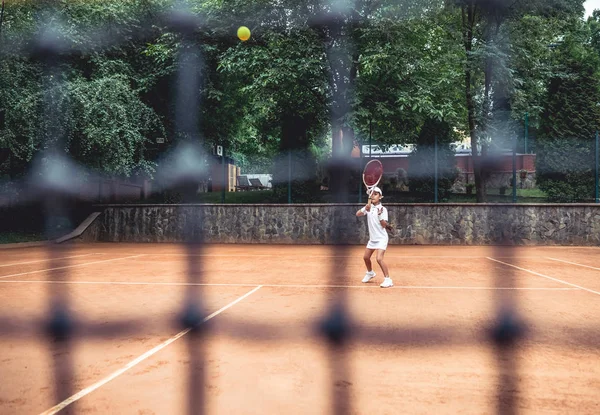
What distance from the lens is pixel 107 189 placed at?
19.4 metres

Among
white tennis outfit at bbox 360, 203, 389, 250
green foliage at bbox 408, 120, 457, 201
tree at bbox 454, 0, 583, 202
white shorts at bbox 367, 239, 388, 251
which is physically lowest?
white shorts at bbox 367, 239, 388, 251

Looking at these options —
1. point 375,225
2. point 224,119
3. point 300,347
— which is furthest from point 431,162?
point 300,347

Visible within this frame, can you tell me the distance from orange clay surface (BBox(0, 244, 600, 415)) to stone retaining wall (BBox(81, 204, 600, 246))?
23.9ft

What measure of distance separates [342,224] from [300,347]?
12.4 meters

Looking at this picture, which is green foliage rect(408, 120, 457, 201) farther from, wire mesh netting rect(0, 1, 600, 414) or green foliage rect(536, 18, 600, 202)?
green foliage rect(536, 18, 600, 202)

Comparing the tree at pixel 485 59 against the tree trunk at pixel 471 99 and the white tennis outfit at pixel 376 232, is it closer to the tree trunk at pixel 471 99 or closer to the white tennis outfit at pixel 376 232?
the tree trunk at pixel 471 99

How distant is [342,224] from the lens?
1666 centimetres

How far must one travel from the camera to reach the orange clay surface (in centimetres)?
319

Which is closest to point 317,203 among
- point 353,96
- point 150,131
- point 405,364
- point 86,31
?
point 353,96

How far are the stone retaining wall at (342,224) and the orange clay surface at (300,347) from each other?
23.9 feet

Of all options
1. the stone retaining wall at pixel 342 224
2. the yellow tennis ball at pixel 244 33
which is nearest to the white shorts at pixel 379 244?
the stone retaining wall at pixel 342 224

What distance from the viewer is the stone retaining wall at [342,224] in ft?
52.0

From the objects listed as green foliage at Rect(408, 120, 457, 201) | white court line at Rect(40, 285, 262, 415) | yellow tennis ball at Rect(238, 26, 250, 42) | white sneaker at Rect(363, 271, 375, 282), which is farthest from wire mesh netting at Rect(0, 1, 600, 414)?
white court line at Rect(40, 285, 262, 415)

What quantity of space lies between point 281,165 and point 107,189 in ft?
21.4
